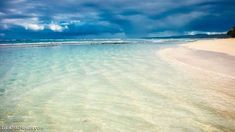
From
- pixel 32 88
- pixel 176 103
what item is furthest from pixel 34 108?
pixel 176 103

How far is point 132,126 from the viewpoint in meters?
4.39

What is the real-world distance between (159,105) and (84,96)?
6.14 ft

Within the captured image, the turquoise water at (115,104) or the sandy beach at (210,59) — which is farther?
the sandy beach at (210,59)

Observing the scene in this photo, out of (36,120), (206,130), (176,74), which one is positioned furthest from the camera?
(176,74)

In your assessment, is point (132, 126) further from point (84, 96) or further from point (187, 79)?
point (187, 79)

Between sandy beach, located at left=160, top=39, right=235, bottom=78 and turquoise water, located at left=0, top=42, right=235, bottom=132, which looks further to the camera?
sandy beach, located at left=160, top=39, right=235, bottom=78

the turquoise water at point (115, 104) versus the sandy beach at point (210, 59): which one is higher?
the turquoise water at point (115, 104)

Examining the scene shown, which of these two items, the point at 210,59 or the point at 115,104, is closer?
the point at 115,104

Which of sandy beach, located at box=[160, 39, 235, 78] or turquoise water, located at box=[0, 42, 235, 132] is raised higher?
turquoise water, located at box=[0, 42, 235, 132]

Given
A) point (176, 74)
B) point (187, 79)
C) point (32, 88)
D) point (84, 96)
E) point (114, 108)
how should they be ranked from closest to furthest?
1. point (114, 108)
2. point (84, 96)
3. point (32, 88)
4. point (187, 79)
5. point (176, 74)

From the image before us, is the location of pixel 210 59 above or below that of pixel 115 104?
below

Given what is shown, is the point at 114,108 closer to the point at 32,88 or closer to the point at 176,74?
Result: the point at 32,88

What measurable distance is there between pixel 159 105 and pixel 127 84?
8.04 ft

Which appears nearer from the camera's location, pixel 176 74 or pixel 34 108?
pixel 34 108
